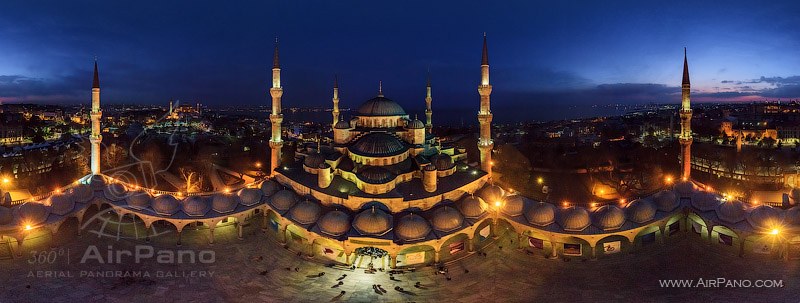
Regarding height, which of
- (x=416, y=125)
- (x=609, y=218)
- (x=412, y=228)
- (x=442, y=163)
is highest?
(x=416, y=125)

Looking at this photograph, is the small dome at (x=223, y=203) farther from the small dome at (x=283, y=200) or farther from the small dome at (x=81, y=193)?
the small dome at (x=81, y=193)

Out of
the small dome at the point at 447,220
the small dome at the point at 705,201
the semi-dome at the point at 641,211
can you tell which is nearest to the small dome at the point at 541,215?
the small dome at the point at 447,220

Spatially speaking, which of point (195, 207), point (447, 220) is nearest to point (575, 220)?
point (447, 220)

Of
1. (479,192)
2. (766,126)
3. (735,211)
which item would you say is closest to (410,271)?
(479,192)

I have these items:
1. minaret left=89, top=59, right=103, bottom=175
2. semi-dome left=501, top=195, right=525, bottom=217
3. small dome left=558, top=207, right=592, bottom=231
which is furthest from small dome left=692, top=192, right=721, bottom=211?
minaret left=89, top=59, right=103, bottom=175

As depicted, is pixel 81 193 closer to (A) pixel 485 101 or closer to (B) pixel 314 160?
(B) pixel 314 160

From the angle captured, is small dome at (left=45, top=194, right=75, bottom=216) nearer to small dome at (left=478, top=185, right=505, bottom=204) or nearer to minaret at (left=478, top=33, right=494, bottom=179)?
small dome at (left=478, top=185, right=505, bottom=204)
